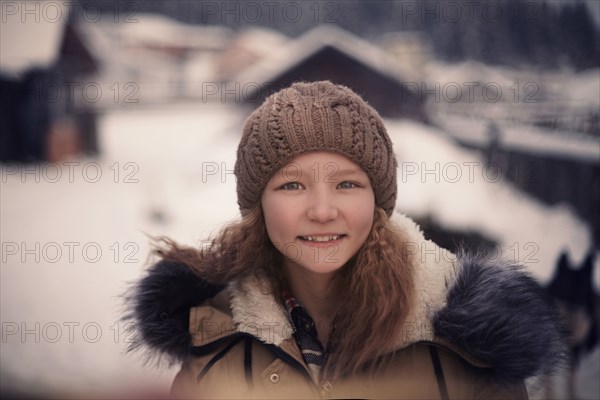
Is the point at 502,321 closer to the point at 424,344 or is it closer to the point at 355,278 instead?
the point at 424,344

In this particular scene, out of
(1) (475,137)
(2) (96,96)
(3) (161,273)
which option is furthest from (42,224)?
(1) (475,137)

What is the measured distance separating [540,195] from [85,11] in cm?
160

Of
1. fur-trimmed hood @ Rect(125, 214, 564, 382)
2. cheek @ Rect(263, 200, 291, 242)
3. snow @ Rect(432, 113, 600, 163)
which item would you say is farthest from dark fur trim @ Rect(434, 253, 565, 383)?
snow @ Rect(432, 113, 600, 163)

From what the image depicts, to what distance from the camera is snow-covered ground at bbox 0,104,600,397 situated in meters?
1.52

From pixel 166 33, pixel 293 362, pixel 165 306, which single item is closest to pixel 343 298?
pixel 293 362

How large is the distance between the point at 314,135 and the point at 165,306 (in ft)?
1.82

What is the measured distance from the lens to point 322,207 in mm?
867

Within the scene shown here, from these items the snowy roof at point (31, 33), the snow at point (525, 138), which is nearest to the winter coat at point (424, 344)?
the snow at point (525, 138)

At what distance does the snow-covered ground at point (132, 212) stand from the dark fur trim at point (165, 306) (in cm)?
Result: 38

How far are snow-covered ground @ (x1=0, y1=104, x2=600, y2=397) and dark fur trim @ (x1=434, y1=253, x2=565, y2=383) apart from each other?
1.81 feet

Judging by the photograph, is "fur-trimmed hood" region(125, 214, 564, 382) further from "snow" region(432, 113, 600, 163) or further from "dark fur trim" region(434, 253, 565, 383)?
"snow" region(432, 113, 600, 163)

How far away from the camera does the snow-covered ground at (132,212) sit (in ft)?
4.99

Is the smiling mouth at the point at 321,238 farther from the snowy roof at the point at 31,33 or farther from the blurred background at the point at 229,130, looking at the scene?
the snowy roof at the point at 31,33

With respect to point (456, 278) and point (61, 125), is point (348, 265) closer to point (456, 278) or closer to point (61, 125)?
point (456, 278)
